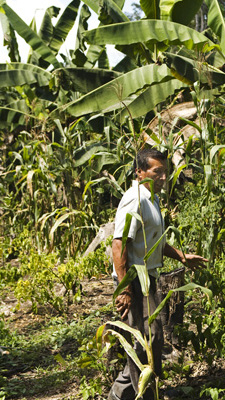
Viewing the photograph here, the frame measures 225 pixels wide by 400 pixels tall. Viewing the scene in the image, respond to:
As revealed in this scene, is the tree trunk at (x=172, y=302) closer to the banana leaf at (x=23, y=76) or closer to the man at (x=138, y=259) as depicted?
the man at (x=138, y=259)

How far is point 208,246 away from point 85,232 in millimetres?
2992

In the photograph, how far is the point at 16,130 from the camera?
10609 millimetres

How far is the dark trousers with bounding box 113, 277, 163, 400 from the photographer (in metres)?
2.95

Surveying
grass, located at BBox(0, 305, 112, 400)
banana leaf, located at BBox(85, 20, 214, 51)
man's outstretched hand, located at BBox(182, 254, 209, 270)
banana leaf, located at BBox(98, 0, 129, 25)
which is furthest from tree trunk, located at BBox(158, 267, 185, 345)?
banana leaf, located at BBox(98, 0, 129, 25)

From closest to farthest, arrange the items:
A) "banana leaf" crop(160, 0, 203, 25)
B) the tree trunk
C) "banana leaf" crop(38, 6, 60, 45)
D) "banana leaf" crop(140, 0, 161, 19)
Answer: the tree trunk → "banana leaf" crop(160, 0, 203, 25) → "banana leaf" crop(140, 0, 161, 19) → "banana leaf" crop(38, 6, 60, 45)

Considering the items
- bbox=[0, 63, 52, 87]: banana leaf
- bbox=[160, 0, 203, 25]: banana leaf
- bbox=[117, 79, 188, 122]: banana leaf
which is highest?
bbox=[160, 0, 203, 25]: banana leaf

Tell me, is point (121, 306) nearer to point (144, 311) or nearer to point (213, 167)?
point (144, 311)

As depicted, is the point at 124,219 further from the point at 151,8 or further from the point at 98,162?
the point at 151,8

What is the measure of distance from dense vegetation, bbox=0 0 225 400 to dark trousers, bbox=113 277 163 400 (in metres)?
0.22

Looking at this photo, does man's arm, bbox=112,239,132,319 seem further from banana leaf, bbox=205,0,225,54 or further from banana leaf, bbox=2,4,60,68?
banana leaf, bbox=2,4,60,68

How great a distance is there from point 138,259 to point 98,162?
14.1 ft

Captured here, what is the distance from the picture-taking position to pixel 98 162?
7223 mm

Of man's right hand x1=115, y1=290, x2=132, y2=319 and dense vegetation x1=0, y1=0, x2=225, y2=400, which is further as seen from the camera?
dense vegetation x1=0, y1=0, x2=225, y2=400

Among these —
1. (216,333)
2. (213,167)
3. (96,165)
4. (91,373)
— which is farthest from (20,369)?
(96,165)
